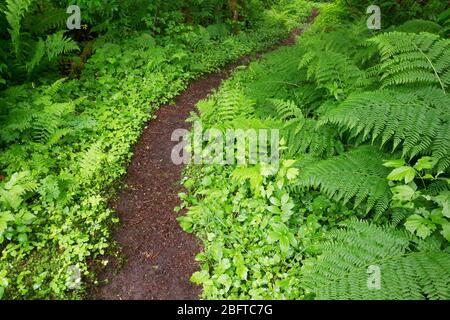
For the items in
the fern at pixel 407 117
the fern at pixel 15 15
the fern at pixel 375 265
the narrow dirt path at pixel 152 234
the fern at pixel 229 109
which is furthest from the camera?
the fern at pixel 15 15

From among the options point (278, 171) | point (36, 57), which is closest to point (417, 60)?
point (278, 171)

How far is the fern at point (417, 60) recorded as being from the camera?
375cm

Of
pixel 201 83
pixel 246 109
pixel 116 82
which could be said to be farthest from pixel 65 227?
pixel 201 83

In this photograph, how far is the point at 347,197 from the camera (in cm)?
350

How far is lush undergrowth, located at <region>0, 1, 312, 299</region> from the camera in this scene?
3.62 m

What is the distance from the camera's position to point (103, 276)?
11.9 feet

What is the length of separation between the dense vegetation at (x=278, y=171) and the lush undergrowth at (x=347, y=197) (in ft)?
0.05

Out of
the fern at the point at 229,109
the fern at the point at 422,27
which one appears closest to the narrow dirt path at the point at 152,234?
the fern at the point at 229,109

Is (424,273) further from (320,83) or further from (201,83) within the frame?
(201,83)

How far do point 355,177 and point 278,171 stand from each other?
0.93m

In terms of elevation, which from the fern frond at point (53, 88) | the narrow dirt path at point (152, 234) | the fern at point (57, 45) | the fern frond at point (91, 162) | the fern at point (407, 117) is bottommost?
the narrow dirt path at point (152, 234)

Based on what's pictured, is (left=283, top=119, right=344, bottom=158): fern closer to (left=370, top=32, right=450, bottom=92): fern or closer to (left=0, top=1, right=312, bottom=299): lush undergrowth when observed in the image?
(left=370, top=32, right=450, bottom=92): fern

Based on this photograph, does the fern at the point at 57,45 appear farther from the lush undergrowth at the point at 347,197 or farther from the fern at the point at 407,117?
the fern at the point at 407,117
